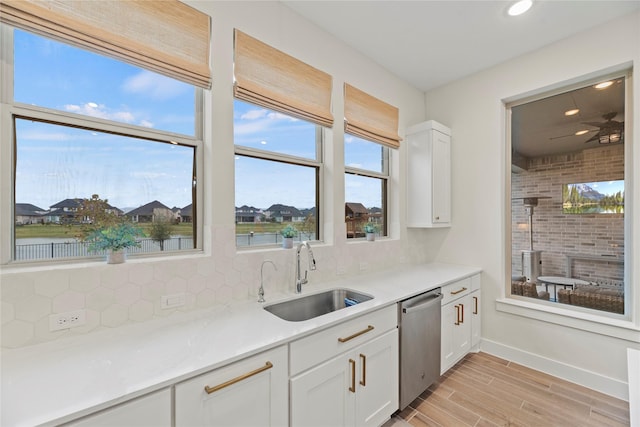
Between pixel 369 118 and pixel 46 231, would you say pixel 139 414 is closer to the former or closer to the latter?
pixel 46 231

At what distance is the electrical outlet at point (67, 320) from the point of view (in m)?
1.26

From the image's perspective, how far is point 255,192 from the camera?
7.09 ft

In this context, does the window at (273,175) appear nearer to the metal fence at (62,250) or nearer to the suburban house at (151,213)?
the suburban house at (151,213)

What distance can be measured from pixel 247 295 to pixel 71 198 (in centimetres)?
111

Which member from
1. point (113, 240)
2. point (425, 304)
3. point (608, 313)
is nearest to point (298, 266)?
point (425, 304)

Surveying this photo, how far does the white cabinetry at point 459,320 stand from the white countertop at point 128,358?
105 centimetres

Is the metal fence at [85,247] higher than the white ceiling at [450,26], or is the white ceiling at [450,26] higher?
the white ceiling at [450,26]

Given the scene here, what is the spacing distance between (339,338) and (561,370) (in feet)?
7.70

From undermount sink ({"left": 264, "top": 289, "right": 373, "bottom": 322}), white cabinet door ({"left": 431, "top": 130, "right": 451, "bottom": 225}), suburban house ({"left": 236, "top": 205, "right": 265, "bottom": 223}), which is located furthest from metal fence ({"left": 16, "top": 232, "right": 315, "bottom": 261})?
white cabinet door ({"left": 431, "top": 130, "right": 451, "bottom": 225})

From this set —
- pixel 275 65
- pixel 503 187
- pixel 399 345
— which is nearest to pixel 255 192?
pixel 275 65

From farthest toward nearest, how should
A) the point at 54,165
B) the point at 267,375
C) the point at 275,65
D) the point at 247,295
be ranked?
1. the point at 275,65
2. the point at 247,295
3. the point at 54,165
4. the point at 267,375

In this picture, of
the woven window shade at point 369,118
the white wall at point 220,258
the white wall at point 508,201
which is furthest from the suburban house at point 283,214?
the white wall at point 508,201

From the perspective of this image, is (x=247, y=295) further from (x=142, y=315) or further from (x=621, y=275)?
(x=621, y=275)

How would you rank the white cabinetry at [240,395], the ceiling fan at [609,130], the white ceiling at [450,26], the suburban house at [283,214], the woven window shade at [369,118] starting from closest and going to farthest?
the white cabinetry at [240,395] → the white ceiling at [450,26] → the suburban house at [283,214] → the ceiling fan at [609,130] → the woven window shade at [369,118]
